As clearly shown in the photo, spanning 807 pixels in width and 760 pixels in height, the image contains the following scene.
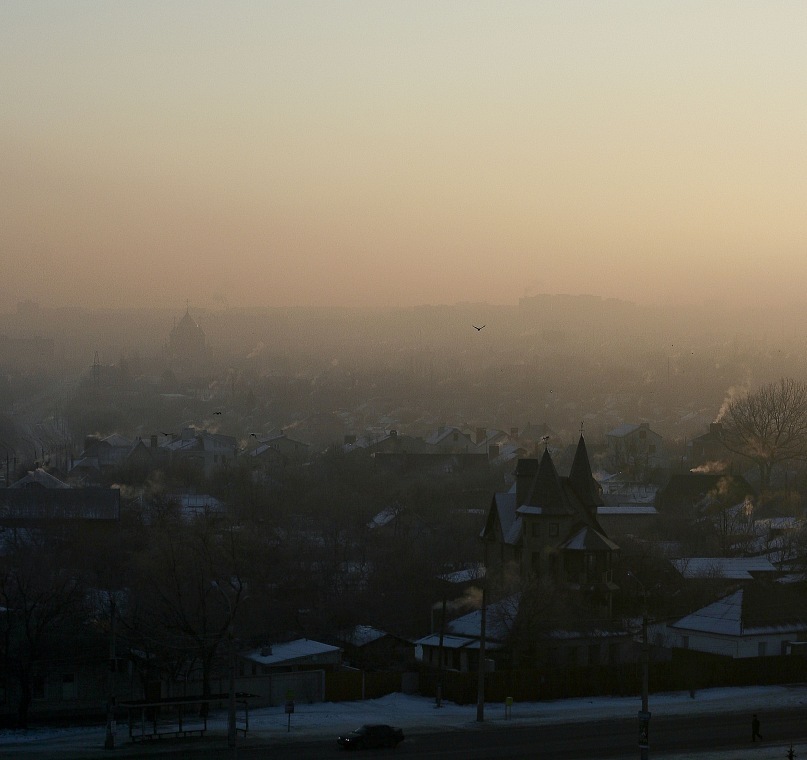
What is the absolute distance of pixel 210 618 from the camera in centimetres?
5119

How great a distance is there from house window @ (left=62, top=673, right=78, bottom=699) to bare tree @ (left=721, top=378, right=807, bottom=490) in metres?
78.9

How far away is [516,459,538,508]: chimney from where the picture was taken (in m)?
68.1

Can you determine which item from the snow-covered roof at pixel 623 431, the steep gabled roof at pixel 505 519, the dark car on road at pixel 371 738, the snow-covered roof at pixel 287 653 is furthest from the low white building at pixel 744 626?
the snow-covered roof at pixel 623 431

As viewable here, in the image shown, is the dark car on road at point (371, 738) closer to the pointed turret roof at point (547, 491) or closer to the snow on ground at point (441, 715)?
the snow on ground at point (441, 715)

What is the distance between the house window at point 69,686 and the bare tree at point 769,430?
259ft

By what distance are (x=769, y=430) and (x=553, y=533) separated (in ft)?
204

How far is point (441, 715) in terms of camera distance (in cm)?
4438

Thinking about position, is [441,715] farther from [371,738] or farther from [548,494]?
[548,494]

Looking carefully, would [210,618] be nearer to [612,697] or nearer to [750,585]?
[612,697]

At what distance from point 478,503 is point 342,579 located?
118ft

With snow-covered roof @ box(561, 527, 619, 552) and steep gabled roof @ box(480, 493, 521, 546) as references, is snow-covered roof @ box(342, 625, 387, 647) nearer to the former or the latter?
snow-covered roof @ box(561, 527, 619, 552)

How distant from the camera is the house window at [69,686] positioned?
4378 centimetres

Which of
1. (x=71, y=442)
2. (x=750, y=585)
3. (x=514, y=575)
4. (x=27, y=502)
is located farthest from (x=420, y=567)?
(x=71, y=442)

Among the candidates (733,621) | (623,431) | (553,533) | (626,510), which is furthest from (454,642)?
(623,431)
